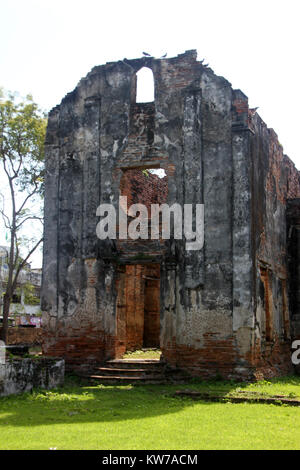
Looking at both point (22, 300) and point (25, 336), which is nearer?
point (25, 336)

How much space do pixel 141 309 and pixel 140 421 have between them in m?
9.73

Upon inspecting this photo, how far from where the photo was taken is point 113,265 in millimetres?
13273

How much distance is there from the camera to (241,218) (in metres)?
12.4

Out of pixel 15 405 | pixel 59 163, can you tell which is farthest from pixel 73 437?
pixel 59 163

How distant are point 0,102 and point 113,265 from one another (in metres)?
11.0

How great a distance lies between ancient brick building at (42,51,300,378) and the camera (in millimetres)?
12336

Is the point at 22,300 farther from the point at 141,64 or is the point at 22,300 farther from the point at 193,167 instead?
the point at 193,167

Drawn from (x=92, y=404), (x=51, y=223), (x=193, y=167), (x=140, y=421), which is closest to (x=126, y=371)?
(x=92, y=404)

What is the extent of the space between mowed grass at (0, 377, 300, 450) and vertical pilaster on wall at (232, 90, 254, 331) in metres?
1.69

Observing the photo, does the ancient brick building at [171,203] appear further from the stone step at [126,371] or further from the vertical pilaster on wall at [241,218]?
the stone step at [126,371]

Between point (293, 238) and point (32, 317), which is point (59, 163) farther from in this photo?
point (32, 317)

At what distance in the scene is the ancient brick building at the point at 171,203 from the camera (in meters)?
12.3

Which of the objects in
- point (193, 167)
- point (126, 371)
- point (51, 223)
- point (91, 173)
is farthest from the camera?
point (51, 223)

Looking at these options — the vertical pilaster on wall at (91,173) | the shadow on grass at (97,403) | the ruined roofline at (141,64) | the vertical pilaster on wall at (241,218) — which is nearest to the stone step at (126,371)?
the shadow on grass at (97,403)
